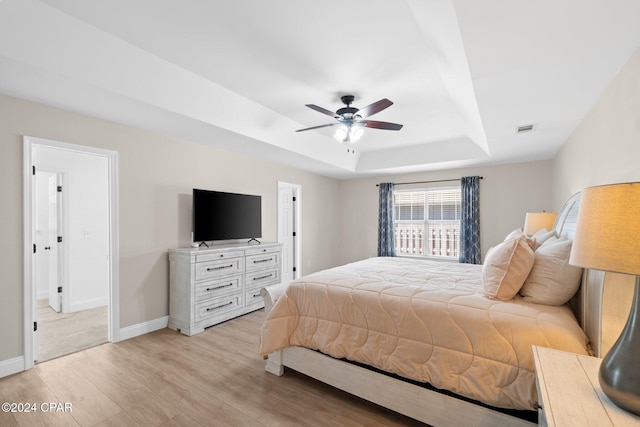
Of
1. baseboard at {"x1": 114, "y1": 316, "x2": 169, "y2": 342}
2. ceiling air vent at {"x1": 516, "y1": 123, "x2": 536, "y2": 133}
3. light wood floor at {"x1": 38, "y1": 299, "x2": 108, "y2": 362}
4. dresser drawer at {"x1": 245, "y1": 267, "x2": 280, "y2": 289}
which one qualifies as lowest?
light wood floor at {"x1": 38, "y1": 299, "x2": 108, "y2": 362}

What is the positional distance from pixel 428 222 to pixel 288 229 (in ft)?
9.59

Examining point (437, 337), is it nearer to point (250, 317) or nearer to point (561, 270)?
point (561, 270)

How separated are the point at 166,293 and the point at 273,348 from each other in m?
2.06

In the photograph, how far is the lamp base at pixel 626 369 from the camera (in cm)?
90

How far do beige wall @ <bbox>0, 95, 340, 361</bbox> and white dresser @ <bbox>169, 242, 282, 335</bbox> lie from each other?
9.9 inches

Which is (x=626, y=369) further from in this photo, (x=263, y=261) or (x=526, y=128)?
(x=263, y=261)

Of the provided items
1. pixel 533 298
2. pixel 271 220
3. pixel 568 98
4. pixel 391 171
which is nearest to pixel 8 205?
pixel 271 220

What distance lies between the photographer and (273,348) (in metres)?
2.34

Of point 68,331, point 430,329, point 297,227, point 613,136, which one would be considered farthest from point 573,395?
point 297,227

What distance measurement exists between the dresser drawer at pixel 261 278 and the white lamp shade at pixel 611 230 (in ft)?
12.3

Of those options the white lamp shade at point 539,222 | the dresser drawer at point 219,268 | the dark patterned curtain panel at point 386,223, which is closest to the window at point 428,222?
the dark patterned curtain panel at point 386,223

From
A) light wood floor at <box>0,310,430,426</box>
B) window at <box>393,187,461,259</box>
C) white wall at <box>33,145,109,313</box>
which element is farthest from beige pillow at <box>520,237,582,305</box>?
white wall at <box>33,145,109,313</box>

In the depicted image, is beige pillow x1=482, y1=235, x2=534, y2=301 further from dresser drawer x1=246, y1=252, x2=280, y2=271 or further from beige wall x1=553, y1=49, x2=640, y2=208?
dresser drawer x1=246, y1=252, x2=280, y2=271

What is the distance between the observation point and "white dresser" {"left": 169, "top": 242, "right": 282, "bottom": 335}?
3420mm
